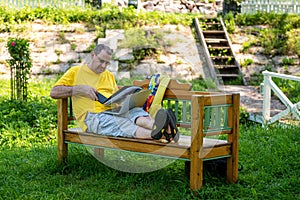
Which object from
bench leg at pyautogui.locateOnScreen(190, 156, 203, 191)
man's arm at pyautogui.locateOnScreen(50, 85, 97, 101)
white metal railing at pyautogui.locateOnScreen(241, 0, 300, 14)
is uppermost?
white metal railing at pyautogui.locateOnScreen(241, 0, 300, 14)

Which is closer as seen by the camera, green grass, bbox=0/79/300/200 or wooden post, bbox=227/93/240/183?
green grass, bbox=0/79/300/200

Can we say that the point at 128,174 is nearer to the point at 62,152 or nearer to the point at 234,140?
the point at 62,152

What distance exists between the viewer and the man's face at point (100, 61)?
5711mm

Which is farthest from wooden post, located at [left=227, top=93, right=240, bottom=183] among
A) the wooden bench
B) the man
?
the man

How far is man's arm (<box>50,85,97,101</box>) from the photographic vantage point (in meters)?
5.65

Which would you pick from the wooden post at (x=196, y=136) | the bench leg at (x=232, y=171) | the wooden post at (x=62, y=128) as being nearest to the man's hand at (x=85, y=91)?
the wooden post at (x=62, y=128)

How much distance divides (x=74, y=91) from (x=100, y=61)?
16.4 inches

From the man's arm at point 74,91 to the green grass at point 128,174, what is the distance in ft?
2.54

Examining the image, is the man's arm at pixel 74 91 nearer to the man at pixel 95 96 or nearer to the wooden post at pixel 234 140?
the man at pixel 95 96

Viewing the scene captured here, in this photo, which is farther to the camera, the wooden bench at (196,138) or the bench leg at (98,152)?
the bench leg at (98,152)

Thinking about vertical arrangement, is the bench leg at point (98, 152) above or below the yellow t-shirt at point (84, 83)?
below

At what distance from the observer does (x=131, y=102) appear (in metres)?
5.51

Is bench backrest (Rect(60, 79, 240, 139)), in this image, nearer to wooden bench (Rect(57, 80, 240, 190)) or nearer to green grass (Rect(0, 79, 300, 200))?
wooden bench (Rect(57, 80, 240, 190))

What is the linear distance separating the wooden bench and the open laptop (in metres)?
0.29
